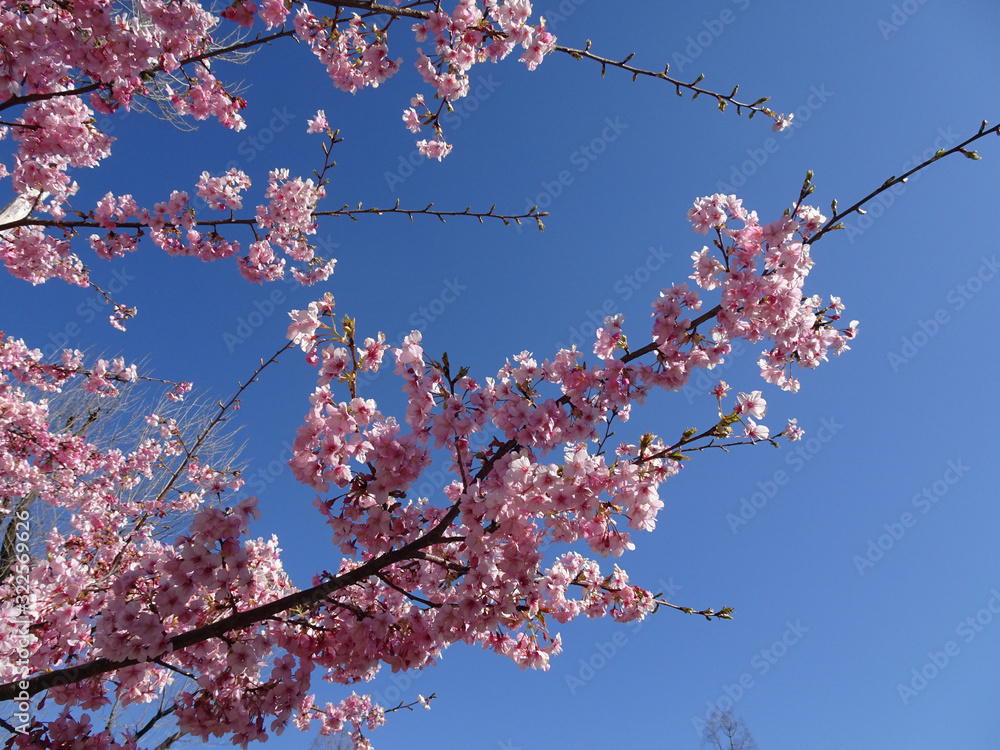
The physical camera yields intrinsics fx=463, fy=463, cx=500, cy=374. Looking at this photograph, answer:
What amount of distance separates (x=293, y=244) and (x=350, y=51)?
77.7 inches

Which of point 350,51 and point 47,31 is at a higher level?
point 350,51

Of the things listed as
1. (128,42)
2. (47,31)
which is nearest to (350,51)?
(128,42)

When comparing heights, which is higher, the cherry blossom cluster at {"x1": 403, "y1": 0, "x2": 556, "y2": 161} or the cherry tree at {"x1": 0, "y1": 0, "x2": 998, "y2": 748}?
the cherry blossom cluster at {"x1": 403, "y1": 0, "x2": 556, "y2": 161}

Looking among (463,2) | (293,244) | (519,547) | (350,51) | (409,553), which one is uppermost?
(293,244)

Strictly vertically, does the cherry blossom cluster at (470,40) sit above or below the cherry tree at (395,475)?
above

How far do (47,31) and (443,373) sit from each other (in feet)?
9.65

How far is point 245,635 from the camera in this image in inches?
102

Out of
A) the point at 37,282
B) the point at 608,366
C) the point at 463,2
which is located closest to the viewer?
the point at 608,366

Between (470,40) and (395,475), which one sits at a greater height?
(470,40)

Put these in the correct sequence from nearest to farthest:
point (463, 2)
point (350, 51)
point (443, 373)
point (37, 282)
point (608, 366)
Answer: point (443, 373) < point (608, 366) < point (463, 2) < point (350, 51) < point (37, 282)

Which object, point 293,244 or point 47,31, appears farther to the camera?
point 293,244

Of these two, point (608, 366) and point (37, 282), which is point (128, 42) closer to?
point (608, 366)

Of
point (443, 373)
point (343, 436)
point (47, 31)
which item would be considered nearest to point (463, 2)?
point (47, 31)

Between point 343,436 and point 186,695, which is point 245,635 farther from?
point 343,436
